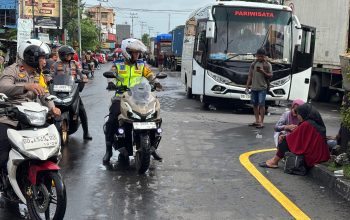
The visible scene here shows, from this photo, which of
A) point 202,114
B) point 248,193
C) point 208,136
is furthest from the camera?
point 202,114

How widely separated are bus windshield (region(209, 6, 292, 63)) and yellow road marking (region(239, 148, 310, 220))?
20.9 feet

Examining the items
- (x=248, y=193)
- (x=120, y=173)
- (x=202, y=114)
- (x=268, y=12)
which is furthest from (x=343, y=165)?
(x=268, y=12)

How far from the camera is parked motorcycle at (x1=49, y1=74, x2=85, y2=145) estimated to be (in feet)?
27.6

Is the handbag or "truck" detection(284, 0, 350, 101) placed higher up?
"truck" detection(284, 0, 350, 101)

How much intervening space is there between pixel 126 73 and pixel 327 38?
12.2 metres

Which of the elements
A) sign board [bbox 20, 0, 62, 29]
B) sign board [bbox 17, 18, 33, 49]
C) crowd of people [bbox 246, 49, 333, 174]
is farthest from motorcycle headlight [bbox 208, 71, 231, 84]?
sign board [bbox 20, 0, 62, 29]

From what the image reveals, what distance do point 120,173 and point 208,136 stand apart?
358 cm

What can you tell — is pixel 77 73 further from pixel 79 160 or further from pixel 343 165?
pixel 343 165

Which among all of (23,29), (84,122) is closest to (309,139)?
(84,122)

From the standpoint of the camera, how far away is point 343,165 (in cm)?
669

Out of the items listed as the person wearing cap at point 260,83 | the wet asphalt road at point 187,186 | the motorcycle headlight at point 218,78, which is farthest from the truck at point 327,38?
the wet asphalt road at point 187,186

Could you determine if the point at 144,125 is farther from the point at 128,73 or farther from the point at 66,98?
the point at 66,98

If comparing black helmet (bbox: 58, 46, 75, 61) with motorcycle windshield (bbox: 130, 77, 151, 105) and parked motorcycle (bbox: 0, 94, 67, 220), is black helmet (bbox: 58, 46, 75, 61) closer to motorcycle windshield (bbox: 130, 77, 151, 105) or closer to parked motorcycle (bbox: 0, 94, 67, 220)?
motorcycle windshield (bbox: 130, 77, 151, 105)

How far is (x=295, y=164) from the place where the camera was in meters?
6.96
